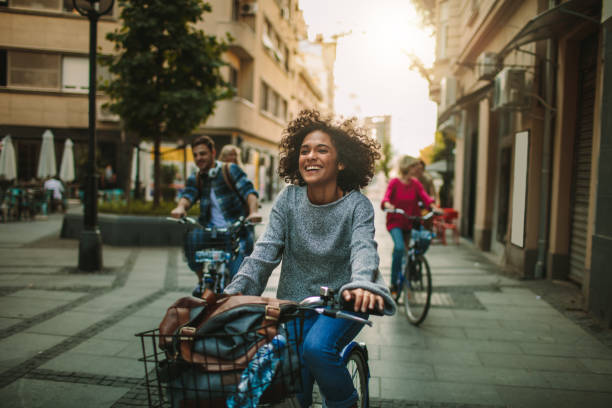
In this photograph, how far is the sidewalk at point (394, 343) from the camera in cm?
371

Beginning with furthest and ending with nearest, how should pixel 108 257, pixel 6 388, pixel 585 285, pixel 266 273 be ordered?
pixel 108 257 < pixel 585 285 < pixel 6 388 < pixel 266 273

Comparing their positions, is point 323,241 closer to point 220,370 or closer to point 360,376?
point 360,376

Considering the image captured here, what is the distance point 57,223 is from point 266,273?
14704mm

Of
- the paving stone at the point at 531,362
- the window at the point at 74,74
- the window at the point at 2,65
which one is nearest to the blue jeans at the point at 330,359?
the paving stone at the point at 531,362

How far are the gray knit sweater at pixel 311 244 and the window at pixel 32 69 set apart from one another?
17.7 feet

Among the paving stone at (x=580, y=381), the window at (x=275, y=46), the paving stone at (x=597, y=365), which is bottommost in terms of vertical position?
the paving stone at (x=580, y=381)

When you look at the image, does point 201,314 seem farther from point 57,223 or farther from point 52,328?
A: point 57,223

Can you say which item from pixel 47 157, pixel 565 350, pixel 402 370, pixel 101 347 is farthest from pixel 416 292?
pixel 47 157

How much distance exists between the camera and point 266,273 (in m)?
2.47

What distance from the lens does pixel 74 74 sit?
10352mm

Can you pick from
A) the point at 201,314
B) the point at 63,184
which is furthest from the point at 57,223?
the point at 201,314

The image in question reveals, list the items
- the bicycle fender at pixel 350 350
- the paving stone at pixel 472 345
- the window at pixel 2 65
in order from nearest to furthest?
the bicycle fender at pixel 350 350
the paving stone at pixel 472 345
the window at pixel 2 65

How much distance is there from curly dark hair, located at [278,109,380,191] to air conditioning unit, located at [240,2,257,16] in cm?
2415

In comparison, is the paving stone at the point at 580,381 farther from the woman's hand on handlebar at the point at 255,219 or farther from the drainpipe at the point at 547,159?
the drainpipe at the point at 547,159
